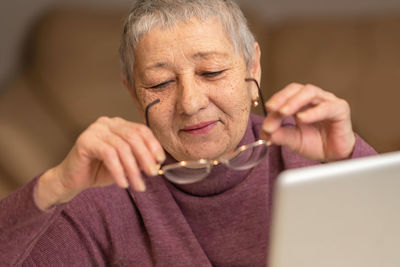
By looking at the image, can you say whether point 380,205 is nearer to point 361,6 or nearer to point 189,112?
point 189,112

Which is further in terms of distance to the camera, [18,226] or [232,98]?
[232,98]

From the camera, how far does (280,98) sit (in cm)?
102

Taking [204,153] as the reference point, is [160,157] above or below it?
above

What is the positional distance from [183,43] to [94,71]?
1.08 meters

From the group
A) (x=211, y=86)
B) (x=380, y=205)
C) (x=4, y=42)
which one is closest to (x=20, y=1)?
(x=4, y=42)

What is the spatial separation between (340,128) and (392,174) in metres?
0.47

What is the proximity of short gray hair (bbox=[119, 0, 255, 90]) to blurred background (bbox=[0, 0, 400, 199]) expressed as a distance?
0.86 m

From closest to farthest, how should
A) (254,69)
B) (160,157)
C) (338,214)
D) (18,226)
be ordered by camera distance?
(338,214)
(160,157)
(18,226)
(254,69)

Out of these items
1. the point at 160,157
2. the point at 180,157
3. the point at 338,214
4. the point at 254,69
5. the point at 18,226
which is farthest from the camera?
the point at 254,69

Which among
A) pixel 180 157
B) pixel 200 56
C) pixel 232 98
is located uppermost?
pixel 200 56

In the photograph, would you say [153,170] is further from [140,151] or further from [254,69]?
[254,69]

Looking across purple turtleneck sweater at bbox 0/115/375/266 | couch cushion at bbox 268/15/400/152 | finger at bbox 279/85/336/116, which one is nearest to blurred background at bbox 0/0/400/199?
couch cushion at bbox 268/15/400/152

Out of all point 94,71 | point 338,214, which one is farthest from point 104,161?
point 94,71

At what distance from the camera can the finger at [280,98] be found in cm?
101
